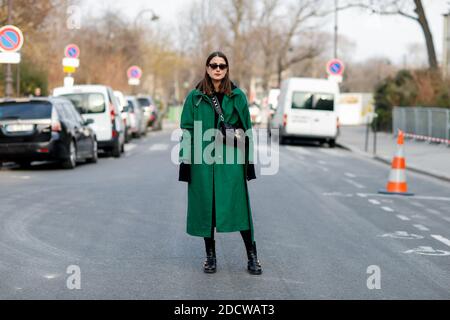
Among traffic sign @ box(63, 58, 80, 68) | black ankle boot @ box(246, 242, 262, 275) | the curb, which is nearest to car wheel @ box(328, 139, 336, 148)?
the curb

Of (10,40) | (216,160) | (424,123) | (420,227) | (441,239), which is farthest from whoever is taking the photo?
(424,123)

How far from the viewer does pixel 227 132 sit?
7.68 m

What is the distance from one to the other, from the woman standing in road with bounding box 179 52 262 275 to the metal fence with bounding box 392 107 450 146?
79.0 feet

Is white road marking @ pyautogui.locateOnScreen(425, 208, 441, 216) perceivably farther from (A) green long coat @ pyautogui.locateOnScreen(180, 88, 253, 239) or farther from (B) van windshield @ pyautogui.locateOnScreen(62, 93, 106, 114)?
(B) van windshield @ pyautogui.locateOnScreen(62, 93, 106, 114)

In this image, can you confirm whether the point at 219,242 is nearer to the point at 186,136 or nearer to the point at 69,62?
the point at 186,136

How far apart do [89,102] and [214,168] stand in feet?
56.0

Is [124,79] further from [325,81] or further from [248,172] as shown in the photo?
[248,172]

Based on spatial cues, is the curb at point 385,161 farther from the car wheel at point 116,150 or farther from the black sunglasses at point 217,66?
the black sunglasses at point 217,66

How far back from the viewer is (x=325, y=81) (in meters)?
33.4

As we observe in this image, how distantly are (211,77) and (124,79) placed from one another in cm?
5034

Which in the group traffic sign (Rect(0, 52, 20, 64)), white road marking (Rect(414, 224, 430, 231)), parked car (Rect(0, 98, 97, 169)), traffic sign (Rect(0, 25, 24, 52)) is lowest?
white road marking (Rect(414, 224, 430, 231))

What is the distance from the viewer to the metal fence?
3183 centimetres

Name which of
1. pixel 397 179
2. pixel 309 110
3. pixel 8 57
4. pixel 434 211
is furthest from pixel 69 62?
pixel 434 211

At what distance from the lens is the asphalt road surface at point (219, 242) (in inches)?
288
